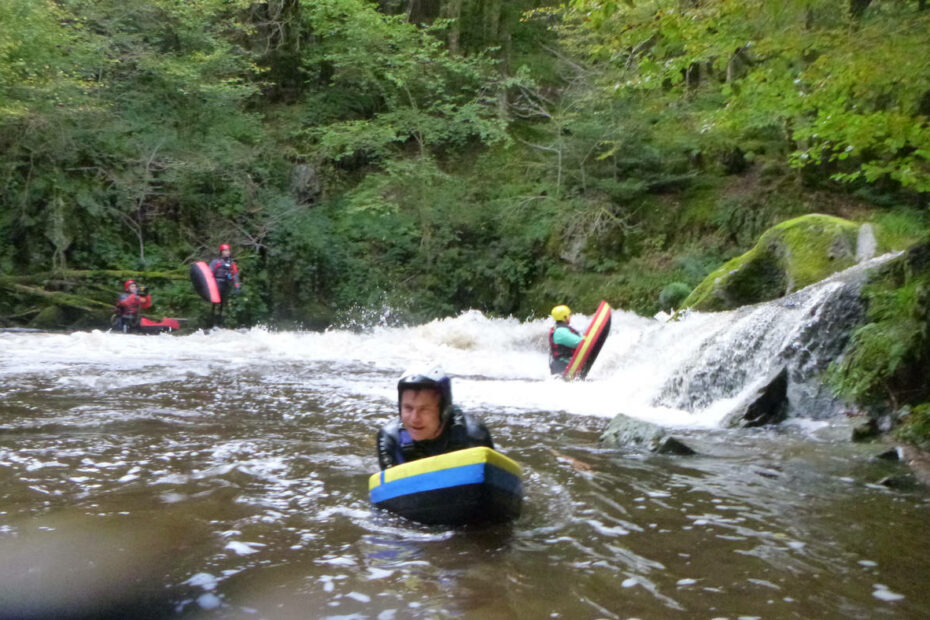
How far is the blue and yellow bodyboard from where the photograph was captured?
3670 millimetres

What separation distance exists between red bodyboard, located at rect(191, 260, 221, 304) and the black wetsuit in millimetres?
12073

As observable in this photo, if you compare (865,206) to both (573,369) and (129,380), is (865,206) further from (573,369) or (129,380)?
(129,380)

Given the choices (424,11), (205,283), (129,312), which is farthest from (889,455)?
(424,11)

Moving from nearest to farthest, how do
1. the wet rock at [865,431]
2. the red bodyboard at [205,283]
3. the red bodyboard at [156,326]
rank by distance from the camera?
the wet rock at [865,431] → the red bodyboard at [156,326] → the red bodyboard at [205,283]

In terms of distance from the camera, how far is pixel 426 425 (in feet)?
13.2

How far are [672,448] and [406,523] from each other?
2394 millimetres

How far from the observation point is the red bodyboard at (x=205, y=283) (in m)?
15.4

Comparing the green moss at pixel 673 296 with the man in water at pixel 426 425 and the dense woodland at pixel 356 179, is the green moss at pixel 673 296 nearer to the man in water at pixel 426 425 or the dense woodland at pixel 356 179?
the dense woodland at pixel 356 179

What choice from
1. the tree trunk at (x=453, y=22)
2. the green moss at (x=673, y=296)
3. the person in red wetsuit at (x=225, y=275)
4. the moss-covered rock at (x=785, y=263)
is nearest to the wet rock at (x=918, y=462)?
the moss-covered rock at (x=785, y=263)

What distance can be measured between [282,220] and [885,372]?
1439 cm

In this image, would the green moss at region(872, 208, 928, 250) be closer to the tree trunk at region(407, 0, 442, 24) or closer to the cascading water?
the cascading water

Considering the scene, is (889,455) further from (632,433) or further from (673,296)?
(673,296)

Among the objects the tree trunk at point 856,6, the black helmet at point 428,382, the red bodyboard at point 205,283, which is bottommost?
the black helmet at point 428,382

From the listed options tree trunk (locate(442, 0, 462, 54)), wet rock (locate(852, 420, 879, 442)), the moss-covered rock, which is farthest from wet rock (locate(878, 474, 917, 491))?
tree trunk (locate(442, 0, 462, 54))
